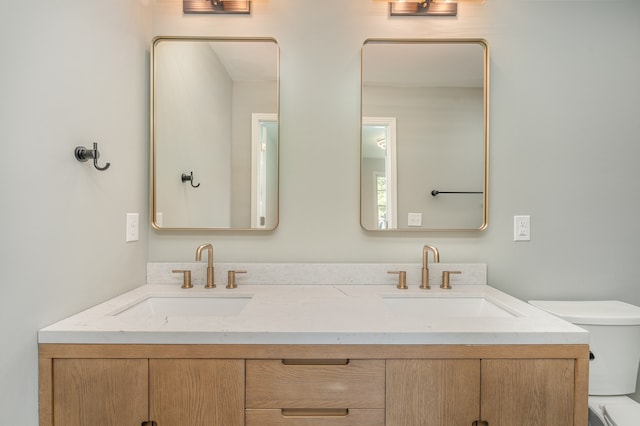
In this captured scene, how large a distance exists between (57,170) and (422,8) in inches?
64.3

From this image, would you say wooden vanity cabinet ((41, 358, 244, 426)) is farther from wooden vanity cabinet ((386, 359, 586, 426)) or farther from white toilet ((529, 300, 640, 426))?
white toilet ((529, 300, 640, 426))

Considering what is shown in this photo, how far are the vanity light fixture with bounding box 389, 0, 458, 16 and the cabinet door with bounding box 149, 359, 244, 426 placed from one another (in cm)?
164

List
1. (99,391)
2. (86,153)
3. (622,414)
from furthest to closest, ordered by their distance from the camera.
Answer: (622,414)
(86,153)
(99,391)

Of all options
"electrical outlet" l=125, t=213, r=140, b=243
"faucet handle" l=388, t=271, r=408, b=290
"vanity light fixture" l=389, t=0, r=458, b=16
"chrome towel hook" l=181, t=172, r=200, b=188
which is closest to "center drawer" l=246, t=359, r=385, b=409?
"faucet handle" l=388, t=271, r=408, b=290

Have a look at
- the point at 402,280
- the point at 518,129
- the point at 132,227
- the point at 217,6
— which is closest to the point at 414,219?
the point at 402,280

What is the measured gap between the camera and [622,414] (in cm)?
122

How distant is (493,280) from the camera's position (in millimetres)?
1545

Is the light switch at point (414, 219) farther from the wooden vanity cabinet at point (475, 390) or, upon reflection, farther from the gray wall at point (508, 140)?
the wooden vanity cabinet at point (475, 390)

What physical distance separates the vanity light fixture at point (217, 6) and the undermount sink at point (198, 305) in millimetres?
1325

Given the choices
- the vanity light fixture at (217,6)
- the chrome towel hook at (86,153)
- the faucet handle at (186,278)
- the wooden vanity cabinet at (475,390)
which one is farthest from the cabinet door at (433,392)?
the vanity light fixture at (217,6)

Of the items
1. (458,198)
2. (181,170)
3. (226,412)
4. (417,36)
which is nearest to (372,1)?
(417,36)

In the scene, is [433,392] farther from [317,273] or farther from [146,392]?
[146,392]

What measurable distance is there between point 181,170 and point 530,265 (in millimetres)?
1731

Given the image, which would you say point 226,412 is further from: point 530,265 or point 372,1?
point 372,1
